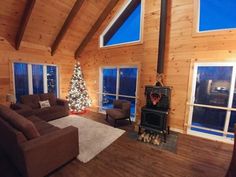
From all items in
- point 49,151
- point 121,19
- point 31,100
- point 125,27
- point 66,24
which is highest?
point 121,19

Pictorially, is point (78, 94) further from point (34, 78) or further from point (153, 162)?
point (153, 162)

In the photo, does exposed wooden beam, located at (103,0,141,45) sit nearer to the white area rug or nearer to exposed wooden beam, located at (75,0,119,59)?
exposed wooden beam, located at (75,0,119,59)

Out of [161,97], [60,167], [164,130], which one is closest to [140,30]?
[161,97]

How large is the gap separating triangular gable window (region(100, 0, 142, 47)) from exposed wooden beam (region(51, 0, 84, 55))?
1496mm

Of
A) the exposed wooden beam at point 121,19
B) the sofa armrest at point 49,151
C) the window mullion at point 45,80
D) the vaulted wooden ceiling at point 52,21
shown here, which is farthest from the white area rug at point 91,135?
the exposed wooden beam at point 121,19

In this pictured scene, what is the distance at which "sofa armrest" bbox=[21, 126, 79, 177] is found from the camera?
1.98 meters

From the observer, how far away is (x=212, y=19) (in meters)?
3.55

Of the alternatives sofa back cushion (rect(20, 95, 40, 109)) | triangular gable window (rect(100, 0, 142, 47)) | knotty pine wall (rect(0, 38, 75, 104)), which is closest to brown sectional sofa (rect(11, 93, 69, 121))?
sofa back cushion (rect(20, 95, 40, 109))

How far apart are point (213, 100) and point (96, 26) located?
5018 millimetres

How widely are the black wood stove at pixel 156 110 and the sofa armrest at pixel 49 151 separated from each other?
197 cm

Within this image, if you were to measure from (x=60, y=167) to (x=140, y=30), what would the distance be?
4533 mm

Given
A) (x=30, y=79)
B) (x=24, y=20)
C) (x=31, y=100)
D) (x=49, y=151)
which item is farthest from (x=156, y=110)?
(x=30, y=79)

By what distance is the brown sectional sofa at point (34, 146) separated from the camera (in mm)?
1993

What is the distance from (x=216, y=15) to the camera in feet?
11.5
